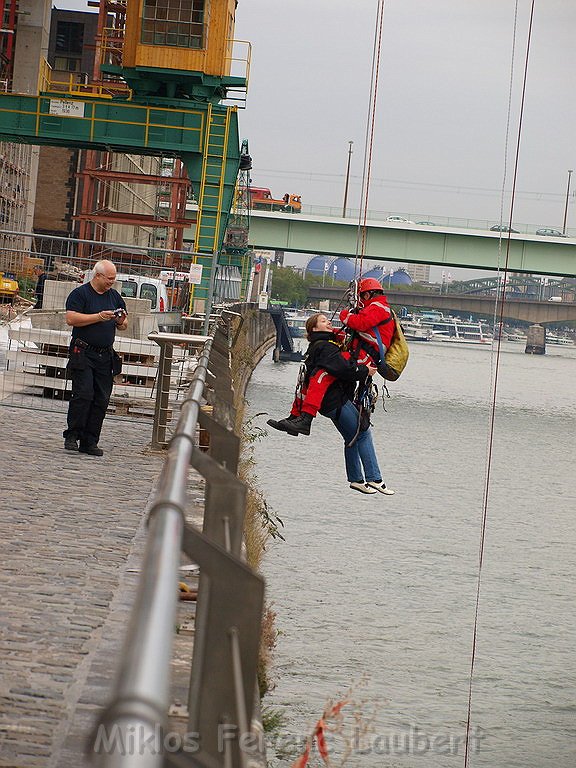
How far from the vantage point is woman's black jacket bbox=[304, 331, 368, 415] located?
1072cm

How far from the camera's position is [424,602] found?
1736cm

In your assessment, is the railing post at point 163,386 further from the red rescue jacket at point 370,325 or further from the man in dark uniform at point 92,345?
the red rescue jacket at point 370,325

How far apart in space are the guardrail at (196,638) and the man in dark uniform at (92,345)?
774cm

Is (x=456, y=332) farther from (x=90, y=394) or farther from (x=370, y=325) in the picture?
(x=370, y=325)

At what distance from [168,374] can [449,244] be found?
47434mm

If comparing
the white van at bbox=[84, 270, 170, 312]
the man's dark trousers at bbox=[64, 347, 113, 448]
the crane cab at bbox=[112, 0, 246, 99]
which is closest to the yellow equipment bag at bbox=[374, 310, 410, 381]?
the man's dark trousers at bbox=[64, 347, 113, 448]

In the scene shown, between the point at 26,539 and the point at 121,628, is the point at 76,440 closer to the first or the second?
the point at 26,539

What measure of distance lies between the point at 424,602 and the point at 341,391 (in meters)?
7.01

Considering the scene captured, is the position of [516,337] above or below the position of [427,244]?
Result: below

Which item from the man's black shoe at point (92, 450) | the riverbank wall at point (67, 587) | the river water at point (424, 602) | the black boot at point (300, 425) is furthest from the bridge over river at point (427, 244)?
the black boot at point (300, 425)

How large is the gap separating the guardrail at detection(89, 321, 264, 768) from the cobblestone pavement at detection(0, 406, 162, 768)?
1.08m

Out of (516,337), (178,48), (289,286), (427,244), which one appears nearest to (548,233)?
(427,244)

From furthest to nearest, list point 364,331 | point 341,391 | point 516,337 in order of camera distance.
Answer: point 516,337, point 341,391, point 364,331

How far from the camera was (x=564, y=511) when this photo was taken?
89.3ft
